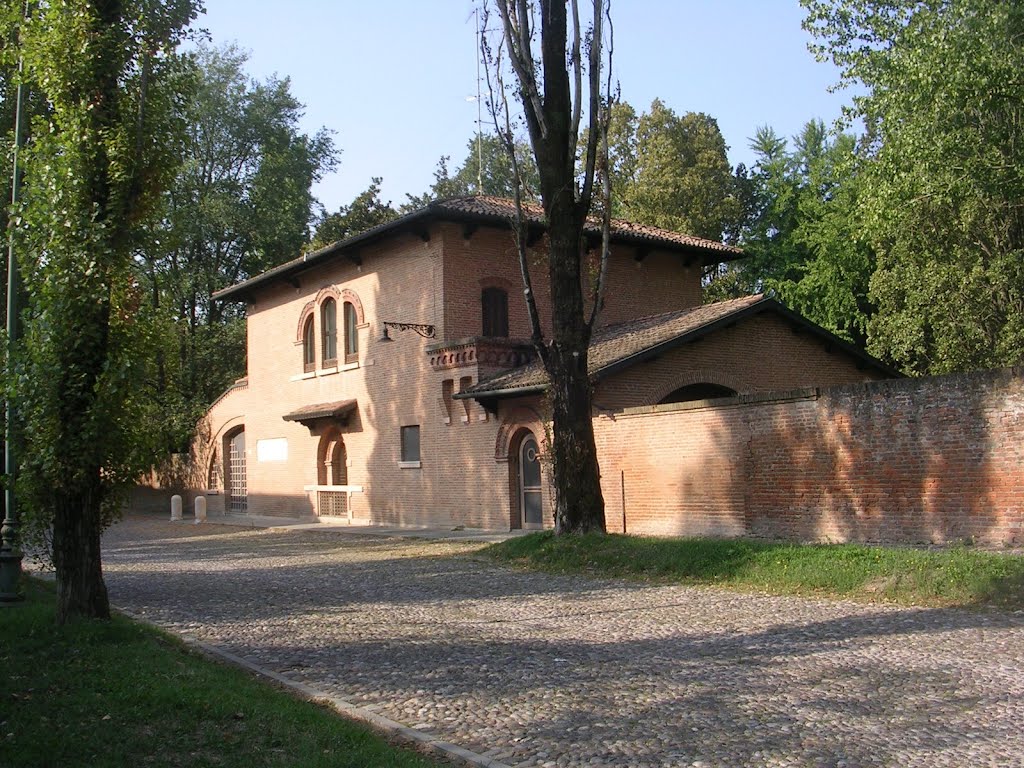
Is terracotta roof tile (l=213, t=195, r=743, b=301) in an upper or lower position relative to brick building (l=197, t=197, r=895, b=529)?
upper

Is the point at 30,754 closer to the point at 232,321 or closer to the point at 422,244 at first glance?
the point at 422,244

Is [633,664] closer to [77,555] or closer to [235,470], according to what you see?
[77,555]

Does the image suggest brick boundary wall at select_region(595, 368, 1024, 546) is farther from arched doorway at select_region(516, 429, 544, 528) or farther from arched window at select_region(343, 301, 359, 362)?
arched window at select_region(343, 301, 359, 362)


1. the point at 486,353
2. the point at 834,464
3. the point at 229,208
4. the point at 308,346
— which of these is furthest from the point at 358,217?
the point at 834,464

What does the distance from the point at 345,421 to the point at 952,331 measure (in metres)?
16.6

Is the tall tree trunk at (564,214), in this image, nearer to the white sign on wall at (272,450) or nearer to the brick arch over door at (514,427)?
the brick arch over door at (514,427)

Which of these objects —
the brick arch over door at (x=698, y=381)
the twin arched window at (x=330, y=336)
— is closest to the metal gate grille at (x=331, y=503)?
the twin arched window at (x=330, y=336)

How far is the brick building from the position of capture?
2138 cm

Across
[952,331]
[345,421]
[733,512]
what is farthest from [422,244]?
[952,331]

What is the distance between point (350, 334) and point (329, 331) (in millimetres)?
1420

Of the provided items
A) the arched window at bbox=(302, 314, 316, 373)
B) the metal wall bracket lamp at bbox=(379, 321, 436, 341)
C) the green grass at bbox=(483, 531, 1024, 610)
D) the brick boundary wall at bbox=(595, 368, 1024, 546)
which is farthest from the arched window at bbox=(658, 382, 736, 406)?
the arched window at bbox=(302, 314, 316, 373)

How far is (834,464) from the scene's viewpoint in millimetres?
14945

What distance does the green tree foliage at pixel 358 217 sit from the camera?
41.5 meters

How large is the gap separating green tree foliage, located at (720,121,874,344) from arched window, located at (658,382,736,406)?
432 inches
